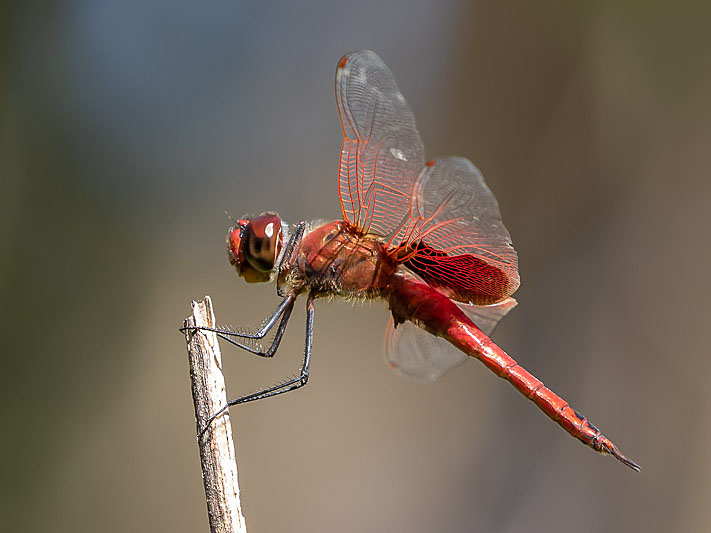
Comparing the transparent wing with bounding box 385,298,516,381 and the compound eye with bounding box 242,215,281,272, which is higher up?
the compound eye with bounding box 242,215,281,272

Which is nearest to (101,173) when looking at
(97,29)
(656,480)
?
(97,29)

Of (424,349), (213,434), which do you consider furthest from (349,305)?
(213,434)

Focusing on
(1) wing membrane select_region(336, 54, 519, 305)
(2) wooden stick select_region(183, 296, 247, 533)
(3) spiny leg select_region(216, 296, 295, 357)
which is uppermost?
(1) wing membrane select_region(336, 54, 519, 305)

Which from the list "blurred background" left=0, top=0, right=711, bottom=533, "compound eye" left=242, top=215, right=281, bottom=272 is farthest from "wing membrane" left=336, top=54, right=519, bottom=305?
"blurred background" left=0, top=0, right=711, bottom=533

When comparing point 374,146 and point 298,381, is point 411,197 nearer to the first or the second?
point 374,146

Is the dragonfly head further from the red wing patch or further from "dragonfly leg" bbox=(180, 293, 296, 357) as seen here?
the red wing patch

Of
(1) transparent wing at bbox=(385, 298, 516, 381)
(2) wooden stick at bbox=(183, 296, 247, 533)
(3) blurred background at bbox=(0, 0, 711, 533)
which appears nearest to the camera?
(2) wooden stick at bbox=(183, 296, 247, 533)

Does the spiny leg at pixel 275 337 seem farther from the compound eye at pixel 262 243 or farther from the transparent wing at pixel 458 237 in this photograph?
the transparent wing at pixel 458 237
